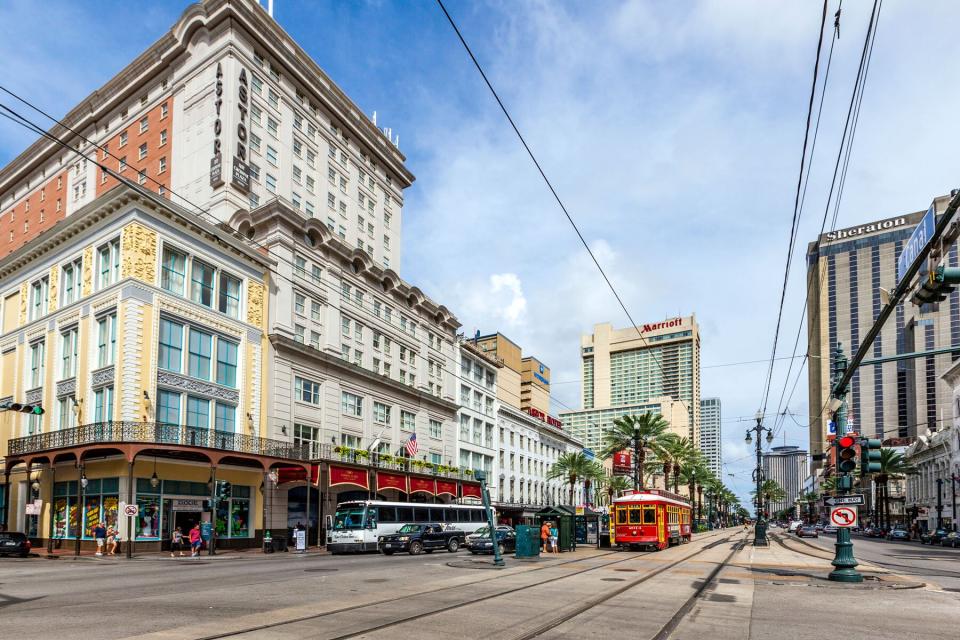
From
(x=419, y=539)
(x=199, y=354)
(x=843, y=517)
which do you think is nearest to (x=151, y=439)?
(x=199, y=354)

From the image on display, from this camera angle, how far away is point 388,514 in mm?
37594

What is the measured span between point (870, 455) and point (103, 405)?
33.2 m

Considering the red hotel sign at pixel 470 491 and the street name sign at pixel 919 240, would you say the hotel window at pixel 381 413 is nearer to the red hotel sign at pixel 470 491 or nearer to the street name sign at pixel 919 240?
the red hotel sign at pixel 470 491

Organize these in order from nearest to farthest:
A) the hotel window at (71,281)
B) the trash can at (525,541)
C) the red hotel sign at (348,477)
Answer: the trash can at (525,541), the hotel window at (71,281), the red hotel sign at (348,477)

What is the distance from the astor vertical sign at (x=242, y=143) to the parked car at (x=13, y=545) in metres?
24.7

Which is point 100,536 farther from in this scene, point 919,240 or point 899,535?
point 899,535

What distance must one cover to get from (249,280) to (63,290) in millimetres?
9803

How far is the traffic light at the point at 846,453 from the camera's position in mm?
20484

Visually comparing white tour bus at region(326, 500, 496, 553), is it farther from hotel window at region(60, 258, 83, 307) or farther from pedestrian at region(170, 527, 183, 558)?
hotel window at region(60, 258, 83, 307)

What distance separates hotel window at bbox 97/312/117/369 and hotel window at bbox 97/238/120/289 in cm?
186

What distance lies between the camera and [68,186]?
6594 centimetres

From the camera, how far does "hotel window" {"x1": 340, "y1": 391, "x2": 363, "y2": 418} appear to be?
169 feet

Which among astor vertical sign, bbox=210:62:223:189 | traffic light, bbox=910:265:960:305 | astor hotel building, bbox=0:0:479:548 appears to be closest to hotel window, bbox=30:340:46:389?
astor hotel building, bbox=0:0:479:548

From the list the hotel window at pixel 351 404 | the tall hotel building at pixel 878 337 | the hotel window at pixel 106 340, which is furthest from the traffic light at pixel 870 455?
the tall hotel building at pixel 878 337
